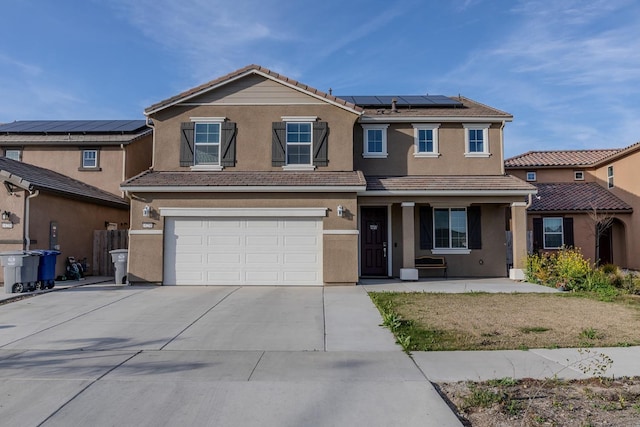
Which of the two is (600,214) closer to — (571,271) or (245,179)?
A: (571,271)

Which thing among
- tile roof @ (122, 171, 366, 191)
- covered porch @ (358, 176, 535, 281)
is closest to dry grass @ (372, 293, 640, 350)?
covered porch @ (358, 176, 535, 281)

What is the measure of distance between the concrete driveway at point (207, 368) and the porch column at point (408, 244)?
169 inches

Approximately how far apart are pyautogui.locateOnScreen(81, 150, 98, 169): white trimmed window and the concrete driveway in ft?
31.9

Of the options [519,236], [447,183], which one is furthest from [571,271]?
[447,183]

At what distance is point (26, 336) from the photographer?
7.22 metres

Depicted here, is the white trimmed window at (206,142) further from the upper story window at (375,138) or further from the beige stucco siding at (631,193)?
the beige stucco siding at (631,193)

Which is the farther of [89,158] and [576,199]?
[576,199]

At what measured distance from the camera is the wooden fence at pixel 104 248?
51.5ft

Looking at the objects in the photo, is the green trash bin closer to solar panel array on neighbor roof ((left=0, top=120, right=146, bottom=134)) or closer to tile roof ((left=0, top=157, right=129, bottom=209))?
tile roof ((left=0, top=157, right=129, bottom=209))

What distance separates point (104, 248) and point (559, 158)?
2205 centimetres

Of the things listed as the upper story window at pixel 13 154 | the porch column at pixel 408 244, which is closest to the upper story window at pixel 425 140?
the porch column at pixel 408 244

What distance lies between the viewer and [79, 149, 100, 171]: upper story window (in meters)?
18.2

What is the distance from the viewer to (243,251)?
12.9m

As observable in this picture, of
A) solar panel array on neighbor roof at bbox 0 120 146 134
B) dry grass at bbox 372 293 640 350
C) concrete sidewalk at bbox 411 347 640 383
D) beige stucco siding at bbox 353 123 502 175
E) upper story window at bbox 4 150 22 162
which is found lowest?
concrete sidewalk at bbox 411 347 640 383
